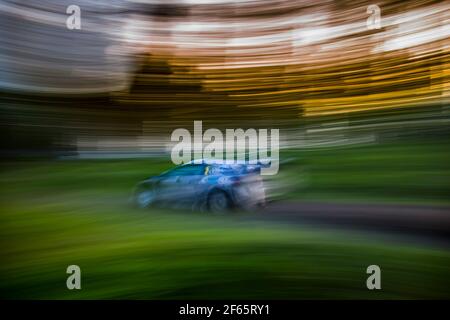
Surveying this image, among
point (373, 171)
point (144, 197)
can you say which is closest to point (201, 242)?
point (144, 197)

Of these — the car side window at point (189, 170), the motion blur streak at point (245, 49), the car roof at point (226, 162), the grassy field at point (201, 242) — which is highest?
the motion blur streak at point (245, 49)

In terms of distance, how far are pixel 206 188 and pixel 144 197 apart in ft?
1.06

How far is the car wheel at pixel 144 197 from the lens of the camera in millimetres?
1970

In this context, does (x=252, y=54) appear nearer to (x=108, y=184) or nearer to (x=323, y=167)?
(x=323, y=167)

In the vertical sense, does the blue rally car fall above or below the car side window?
below

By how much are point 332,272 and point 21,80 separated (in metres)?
1.88

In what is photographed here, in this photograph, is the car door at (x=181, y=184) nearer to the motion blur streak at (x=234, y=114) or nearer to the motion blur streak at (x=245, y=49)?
the motion blur streak at (x=234, y=114)

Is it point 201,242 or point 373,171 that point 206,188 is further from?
point 373,171

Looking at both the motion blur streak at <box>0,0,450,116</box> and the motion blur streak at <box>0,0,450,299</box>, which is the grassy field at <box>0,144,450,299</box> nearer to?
the motion blur streak at <box>0,0,450,299</box>

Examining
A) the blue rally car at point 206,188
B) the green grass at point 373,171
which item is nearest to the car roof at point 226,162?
the blue rally car at point 206,188

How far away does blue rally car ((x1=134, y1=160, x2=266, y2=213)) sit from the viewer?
6.41 ft

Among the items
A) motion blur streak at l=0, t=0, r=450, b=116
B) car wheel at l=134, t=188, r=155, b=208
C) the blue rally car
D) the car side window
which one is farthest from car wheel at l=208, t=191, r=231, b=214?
motion blur streak at l=0, t=0, r=450, b=116

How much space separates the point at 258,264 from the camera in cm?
201
